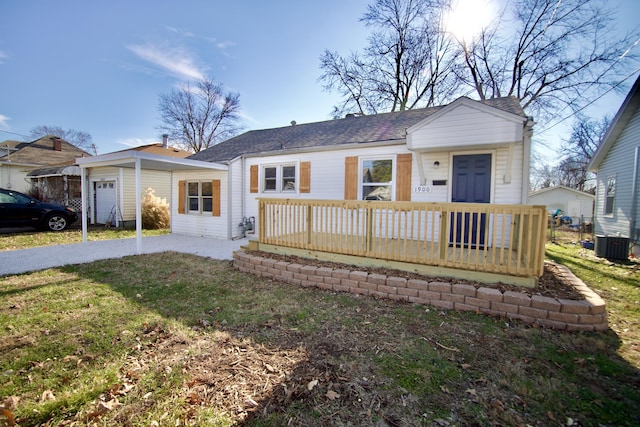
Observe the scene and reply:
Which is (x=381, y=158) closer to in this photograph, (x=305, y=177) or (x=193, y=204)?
(x=305, y=177)

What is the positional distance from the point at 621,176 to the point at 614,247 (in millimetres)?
3800

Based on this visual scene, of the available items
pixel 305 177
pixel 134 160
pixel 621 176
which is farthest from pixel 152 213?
pixel 621 176

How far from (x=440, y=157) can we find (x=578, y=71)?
588 inches

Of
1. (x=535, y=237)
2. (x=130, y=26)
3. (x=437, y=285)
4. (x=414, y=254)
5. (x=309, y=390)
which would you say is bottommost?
(x=309, y=390)

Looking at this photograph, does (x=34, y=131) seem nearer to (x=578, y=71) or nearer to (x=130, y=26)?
(x=130, y=26)

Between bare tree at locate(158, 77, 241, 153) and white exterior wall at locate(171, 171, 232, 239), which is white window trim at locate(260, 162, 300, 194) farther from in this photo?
bare tree at locate(158, 77, 241, 153)

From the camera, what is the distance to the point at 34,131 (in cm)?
2689

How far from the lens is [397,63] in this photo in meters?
17.9

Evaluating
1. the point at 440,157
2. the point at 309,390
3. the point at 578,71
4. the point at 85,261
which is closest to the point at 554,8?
the point at 578,71

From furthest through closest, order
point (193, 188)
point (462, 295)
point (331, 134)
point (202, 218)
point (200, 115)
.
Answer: point (200, 115) < point (193, 188) < point (202, 218) < point (331, 134) < point (462, 295)

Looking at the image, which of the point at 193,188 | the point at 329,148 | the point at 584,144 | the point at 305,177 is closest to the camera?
the point at 329,148

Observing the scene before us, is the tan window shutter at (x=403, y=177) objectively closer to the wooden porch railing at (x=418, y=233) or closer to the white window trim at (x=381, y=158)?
the white window trim at (x=381, y=158)

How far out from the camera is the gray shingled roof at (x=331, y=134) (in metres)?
7.63

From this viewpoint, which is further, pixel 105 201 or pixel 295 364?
pixel 105 201
